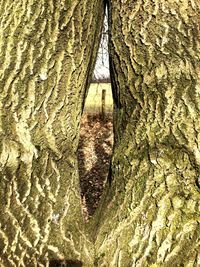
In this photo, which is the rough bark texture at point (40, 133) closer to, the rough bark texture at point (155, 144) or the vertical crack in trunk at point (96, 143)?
the rough bark texture at point (155, 144)

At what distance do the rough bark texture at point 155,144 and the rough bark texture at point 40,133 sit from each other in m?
0.23

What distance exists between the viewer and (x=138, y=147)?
7.31ft

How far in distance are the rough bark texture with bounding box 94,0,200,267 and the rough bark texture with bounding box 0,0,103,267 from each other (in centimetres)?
23

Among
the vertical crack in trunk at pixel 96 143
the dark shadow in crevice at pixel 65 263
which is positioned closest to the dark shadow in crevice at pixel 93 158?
the vertical crack in trunk at pixel 96 143

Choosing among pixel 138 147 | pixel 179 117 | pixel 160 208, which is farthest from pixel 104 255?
pixel 179 117

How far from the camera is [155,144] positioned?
2170 mm

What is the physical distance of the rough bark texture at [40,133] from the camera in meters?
2.12

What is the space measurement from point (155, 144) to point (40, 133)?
1.97ft

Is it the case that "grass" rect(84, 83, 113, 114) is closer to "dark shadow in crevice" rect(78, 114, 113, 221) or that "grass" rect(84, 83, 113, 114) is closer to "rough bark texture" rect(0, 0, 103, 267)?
"dark shadow in crevice" rect(78, 114, 113, 221)

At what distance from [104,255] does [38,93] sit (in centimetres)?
91

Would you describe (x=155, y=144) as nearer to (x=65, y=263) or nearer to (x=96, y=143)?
(x=65, y=263)

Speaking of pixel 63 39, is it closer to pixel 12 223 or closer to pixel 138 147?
pixel 138 147

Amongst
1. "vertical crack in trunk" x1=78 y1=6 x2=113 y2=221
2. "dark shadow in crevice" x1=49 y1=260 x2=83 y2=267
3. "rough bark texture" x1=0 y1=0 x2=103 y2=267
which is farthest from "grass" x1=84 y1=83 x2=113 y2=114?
"dark shadow in crevice" x1=49 y1=260 x2=83 y2=267

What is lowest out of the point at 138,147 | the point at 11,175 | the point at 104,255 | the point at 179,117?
the point at 104,255
